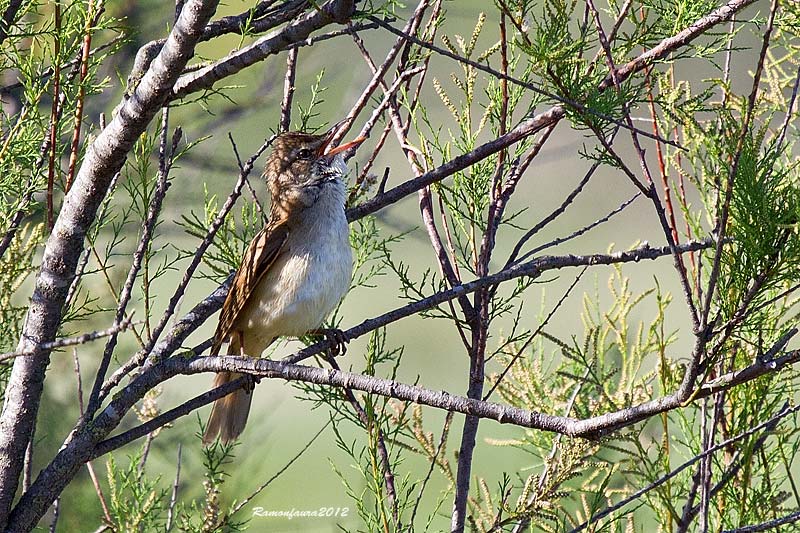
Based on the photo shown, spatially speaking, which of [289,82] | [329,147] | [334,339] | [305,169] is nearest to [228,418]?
[334,339]

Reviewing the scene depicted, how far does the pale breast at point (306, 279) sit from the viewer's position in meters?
3.03

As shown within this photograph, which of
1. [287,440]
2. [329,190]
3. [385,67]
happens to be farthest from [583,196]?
[385,67]

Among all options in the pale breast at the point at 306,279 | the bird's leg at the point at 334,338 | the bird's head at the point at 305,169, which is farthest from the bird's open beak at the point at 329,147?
the bird's leg at the point at 334,338

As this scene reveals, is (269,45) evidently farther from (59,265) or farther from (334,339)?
(334,339)

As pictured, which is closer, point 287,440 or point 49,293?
point 49,293

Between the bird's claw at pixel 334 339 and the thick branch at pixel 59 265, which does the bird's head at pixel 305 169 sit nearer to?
the bird's claw at pixel 334 339

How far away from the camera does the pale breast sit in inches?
119

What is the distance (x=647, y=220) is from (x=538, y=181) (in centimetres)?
165

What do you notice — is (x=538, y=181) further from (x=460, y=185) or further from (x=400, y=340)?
(x=460, y=185)

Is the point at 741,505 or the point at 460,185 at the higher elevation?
the point at 460,185

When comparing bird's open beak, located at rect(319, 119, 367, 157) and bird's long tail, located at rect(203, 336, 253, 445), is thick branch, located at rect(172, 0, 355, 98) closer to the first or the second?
bird's open beak, located at rect(319, 119, 367, 157)

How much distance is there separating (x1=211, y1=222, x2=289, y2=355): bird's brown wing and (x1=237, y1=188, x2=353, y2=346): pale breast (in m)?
0.04

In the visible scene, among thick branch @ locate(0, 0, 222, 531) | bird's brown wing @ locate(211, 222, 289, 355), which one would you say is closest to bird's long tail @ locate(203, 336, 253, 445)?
bird's brown wing @ locate(211, 222, 289, 355)

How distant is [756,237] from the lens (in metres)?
1.80
